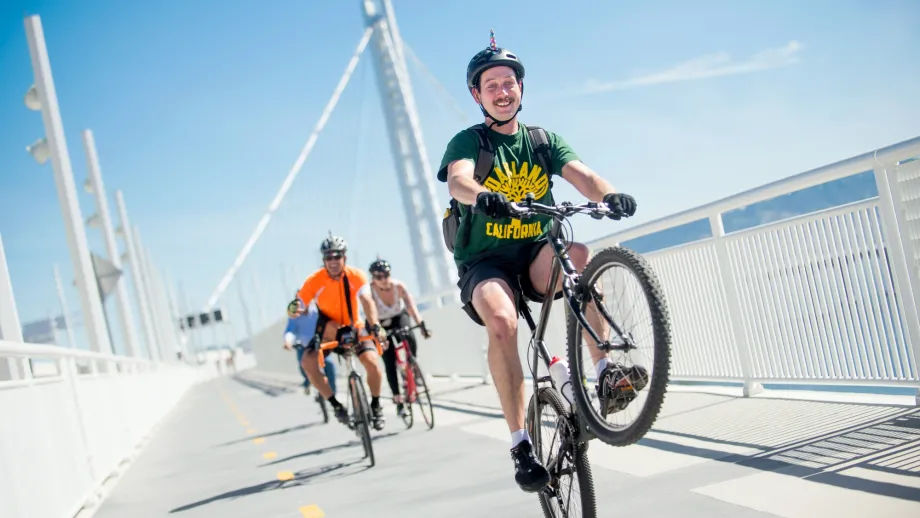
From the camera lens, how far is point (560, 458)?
3641 millimetres

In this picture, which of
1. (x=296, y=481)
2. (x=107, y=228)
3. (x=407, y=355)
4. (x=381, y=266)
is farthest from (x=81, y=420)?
(x=107, y=228)

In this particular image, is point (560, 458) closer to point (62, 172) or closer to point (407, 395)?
point (407, 395)

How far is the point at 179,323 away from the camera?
249ft

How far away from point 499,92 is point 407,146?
34.2 meters

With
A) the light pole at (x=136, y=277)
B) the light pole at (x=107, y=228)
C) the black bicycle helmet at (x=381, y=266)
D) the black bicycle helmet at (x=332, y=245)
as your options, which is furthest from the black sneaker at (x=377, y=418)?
the light pole at (x=136, y=277)

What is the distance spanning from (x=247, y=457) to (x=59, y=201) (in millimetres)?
8999

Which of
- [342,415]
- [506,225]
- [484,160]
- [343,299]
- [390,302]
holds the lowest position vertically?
[342,415]

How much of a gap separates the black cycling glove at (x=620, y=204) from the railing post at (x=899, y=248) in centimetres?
219

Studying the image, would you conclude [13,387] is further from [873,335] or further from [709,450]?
[873,335]

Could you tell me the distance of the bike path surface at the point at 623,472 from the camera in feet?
13.1

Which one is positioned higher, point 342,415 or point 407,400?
point 342,415

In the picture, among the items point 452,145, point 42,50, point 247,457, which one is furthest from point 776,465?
point 42,50

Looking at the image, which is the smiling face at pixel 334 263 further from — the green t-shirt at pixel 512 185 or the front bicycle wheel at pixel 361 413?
the green t-shirt at pixel 512 185

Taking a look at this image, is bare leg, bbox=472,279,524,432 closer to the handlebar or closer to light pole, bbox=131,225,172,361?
the handlebar
